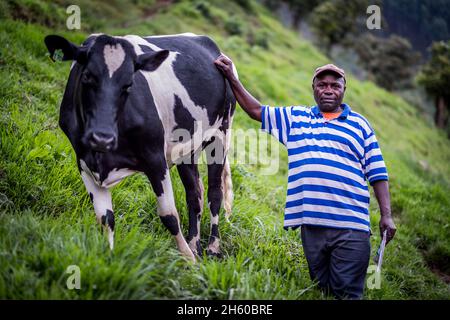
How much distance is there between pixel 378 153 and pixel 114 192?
277 cm

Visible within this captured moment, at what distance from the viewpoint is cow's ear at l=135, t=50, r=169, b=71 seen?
11.1 feet

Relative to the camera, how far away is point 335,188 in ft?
11.9

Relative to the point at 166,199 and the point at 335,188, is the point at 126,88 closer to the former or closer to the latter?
the point at 166,199

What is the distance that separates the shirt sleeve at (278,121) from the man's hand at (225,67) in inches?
23.6

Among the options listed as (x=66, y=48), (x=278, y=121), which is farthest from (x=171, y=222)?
(x=66, y=48)

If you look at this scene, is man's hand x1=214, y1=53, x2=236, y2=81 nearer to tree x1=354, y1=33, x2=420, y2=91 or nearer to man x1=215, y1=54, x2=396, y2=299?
man x1=215, y1=54, x2=396, y2=299

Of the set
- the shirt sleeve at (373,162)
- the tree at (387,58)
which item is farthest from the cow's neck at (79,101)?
the tree at (387,58)

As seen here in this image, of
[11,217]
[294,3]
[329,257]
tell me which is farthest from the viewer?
[294,3]

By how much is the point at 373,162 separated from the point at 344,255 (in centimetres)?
83

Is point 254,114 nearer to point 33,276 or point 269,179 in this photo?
point 33,276

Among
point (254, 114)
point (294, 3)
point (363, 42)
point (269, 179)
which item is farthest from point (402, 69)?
point (254, 114)

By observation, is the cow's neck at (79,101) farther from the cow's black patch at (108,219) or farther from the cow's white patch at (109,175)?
the cow's black patch at (108,219)

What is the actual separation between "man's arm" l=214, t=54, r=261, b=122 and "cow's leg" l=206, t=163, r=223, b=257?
90 cm
